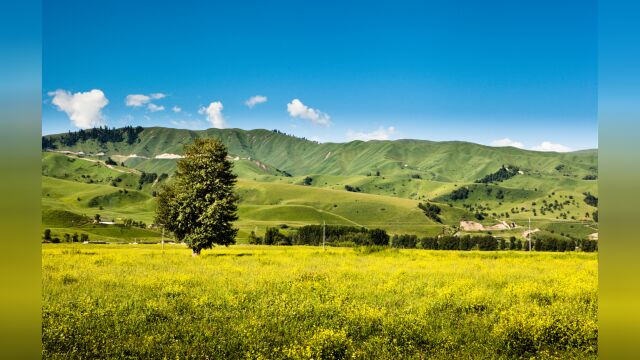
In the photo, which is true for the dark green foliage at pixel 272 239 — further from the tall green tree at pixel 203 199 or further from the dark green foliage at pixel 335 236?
the tall green tree at pixel 203 199

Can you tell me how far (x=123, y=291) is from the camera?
879 inches

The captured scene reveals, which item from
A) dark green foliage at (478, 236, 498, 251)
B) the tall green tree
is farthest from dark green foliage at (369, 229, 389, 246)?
the tall green tree

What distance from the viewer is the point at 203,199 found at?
2233 inches

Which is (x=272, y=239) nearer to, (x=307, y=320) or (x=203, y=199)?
(x=203, y=199)

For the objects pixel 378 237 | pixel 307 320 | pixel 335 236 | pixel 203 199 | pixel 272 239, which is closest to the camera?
pixel 307 320

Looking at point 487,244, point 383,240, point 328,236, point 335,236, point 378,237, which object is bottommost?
point 487,244

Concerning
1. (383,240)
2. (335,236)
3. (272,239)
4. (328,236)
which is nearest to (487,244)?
(383,240)

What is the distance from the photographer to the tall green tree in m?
55.0

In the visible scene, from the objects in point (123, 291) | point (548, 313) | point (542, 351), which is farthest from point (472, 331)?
point (123, 291)

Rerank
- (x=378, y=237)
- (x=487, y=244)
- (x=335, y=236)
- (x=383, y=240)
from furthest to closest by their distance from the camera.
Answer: (x=383, y=240), (x=378, y=237), (x=487, y=244), (x=335, y=236)

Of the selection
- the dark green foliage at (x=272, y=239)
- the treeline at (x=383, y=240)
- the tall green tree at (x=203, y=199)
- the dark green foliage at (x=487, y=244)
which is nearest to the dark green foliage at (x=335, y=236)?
the treeline at (x=383, y=240)

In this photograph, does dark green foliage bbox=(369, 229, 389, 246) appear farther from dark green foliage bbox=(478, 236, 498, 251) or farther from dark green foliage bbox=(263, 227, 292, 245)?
dark green foliage bbox=(263, 227, 292, 245)

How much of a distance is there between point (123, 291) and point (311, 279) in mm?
11218
